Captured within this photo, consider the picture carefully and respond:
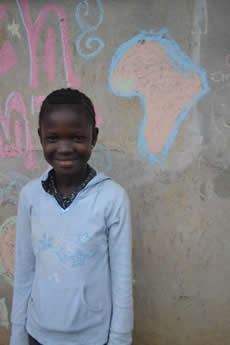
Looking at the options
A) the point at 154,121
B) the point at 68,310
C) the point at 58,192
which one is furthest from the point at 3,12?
the point at 68,310

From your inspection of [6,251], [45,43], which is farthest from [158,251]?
[45,43]

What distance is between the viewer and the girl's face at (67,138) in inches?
43.9

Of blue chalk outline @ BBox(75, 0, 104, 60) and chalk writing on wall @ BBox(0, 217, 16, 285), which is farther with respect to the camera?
chalk writing on wall @ BBox(0, 217, 16, 285)

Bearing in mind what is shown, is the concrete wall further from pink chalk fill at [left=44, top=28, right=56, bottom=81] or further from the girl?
the girl

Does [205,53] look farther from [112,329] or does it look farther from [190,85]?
[112,329]

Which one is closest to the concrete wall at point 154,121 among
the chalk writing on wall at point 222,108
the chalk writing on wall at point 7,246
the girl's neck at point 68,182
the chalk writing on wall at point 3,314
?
the chalk writing on wall at point 222,108

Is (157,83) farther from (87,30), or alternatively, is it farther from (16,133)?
(16,133)

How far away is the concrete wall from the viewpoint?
1.59 metres

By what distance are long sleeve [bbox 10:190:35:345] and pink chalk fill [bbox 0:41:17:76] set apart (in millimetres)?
890

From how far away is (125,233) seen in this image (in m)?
1.15

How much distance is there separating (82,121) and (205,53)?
2.90 feet

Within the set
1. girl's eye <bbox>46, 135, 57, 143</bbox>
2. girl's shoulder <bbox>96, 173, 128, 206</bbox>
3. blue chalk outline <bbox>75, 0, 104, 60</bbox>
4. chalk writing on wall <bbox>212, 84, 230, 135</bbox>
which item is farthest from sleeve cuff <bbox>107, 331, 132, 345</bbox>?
blue chalk outline <bbox>75, 0, 104, 60</bbox>

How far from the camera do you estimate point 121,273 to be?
3.79 ft

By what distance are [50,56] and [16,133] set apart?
50 cm
